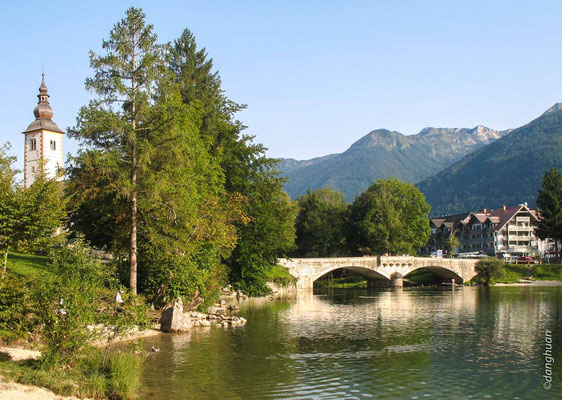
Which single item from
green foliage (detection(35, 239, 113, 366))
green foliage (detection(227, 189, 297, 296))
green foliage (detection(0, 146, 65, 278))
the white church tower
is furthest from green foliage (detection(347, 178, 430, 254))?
green foliage (detection(35, 239, 113, 366))

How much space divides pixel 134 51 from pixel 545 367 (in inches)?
977

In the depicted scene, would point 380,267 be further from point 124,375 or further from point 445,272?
point 124,375

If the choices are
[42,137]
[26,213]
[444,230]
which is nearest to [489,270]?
[444,230]

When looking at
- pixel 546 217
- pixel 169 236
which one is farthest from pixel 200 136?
pixel 546 217

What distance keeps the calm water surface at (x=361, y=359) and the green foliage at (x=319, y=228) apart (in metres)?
62.7

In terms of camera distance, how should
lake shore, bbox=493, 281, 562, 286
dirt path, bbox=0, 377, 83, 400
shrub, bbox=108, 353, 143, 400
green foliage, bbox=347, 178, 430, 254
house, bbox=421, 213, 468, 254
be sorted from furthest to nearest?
house, bbox=421, 213, 468, 254 < green foliage, bbox=347, 178, 430, 254 < lake shore, bbox=493, 281, 562, 286 < shrub, bbox=108, 353, 143, 400 < dirt path, bbox=0, 377, 83, 400

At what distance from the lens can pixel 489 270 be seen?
→ 302ft

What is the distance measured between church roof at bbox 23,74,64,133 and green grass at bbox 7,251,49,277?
45.9 m

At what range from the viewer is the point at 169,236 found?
1316 inches

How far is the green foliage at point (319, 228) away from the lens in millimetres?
104500

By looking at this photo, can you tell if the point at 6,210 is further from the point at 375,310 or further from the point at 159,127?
the point at 375,310

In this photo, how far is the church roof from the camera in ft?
269

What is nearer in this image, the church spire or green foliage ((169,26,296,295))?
green foliage ((169,26,296,295))

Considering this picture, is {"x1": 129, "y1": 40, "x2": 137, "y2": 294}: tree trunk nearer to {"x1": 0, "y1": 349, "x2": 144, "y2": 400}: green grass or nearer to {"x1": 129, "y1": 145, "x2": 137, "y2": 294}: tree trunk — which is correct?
{"x1": 129, "y1": 145, "x2": 137, "y2": 294}: tree trunk
